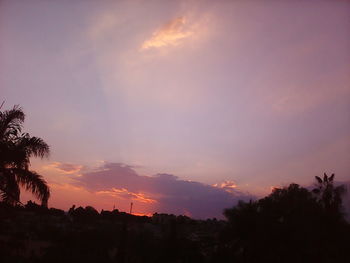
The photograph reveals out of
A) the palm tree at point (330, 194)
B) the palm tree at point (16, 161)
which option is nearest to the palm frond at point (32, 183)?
the palm tree at point (16, 161)

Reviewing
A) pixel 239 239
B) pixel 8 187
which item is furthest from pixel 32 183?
pixel 239 239

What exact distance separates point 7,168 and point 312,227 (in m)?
21.7

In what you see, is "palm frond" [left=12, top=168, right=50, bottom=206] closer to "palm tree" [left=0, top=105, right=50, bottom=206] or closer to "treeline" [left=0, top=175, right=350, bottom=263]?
"palm tree" [left=0, top=105, right=50, bottom=206]

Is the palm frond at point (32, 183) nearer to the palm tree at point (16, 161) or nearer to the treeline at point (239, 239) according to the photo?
the palm tree at point (16, 161)

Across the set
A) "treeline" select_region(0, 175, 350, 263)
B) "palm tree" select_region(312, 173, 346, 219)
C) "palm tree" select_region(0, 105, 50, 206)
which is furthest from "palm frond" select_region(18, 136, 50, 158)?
"palm tree" select_region(312, 173, 346, 219)

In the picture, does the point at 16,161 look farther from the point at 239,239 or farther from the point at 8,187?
the point at 239,239

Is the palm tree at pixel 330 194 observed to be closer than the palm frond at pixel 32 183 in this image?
No

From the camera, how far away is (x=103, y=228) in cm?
3412

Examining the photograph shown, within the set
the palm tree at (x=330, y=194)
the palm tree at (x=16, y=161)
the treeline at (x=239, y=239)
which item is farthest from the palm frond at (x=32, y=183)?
the palm tree at (x=330, y=194)

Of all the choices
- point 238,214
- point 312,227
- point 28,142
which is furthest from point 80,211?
point 28,142

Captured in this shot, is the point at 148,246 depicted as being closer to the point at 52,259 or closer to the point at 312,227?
the point at 52,259

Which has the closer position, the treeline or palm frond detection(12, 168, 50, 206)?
palm frond detection(12, 168, 50, 206)

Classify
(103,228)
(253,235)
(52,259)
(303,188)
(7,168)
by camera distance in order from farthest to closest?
(103,228)
(303,188)
(253,235)
(52,259)
(7,168)

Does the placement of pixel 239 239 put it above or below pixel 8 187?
below
